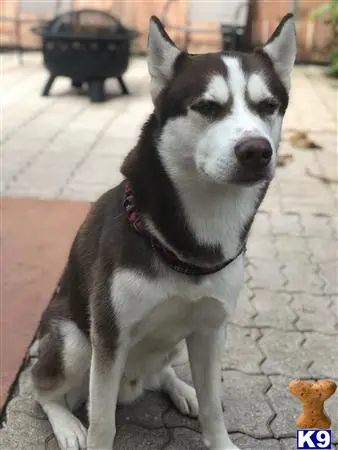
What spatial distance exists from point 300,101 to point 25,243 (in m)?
5.81

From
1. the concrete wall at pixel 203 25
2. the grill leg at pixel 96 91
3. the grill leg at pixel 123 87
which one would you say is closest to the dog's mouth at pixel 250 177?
the grill leg at pixel 96 91

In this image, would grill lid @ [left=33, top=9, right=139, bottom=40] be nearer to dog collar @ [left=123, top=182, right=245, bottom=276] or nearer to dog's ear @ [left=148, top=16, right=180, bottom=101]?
dog's ear @ [left=148, top=16, right=180, bottom=101]

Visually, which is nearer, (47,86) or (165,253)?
(165,253)

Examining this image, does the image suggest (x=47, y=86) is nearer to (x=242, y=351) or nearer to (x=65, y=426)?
(x=242, y=351)

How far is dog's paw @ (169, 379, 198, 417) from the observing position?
2.65 m

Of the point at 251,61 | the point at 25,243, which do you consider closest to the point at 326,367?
the point at 251,61

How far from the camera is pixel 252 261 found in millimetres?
4047

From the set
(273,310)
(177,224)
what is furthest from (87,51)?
(177,224)

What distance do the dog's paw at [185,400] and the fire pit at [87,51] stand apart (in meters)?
5.67

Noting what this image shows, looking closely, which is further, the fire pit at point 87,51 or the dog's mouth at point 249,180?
the fire pit at point 87,51

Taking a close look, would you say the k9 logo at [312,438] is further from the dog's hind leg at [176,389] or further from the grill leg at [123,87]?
the grill leg at [123,87]

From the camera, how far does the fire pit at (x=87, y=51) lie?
24.7 feet

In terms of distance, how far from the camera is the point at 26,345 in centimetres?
294

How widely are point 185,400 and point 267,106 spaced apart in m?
1.33
